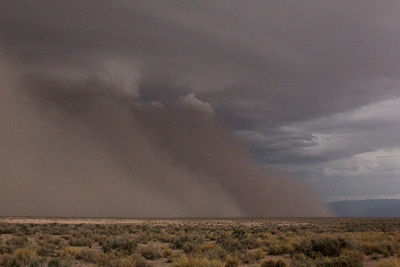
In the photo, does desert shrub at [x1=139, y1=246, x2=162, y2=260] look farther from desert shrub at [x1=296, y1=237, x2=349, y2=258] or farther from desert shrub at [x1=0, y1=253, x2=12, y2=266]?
desert shrub at [x1=296, y1=237, x2=349, y2=258]

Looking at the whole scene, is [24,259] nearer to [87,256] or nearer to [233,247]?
[87,256]

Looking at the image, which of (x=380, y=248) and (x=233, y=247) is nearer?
(x=380, y=248)

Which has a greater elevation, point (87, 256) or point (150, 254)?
point (87, 256)

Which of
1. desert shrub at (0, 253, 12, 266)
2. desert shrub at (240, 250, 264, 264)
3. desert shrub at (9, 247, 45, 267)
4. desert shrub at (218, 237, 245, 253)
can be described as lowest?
desert shrub at (218, 237, 245, 253)

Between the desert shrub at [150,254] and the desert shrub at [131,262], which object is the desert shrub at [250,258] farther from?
the desert shrub at [131,262]

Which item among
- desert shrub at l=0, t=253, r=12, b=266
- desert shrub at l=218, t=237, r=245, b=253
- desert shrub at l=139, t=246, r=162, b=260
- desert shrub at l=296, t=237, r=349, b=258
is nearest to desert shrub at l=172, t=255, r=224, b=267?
desert shrub at l=139, t=246, r=162, b=260

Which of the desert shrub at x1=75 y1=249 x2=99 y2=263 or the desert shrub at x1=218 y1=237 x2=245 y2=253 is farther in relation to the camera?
the desert shrub at x1=218 y1=237 x2=245 y2=253

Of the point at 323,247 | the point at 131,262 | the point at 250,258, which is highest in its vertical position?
the point at 323,247

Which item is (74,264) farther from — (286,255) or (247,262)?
(286,255)

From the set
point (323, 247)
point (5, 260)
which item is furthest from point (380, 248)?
point (5, 260)

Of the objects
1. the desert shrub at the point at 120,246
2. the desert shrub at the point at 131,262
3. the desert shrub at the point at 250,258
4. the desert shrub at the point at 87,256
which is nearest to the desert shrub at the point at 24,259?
the desert shrub at the point at 87,256

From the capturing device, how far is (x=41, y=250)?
635 inches

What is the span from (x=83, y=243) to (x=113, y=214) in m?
166

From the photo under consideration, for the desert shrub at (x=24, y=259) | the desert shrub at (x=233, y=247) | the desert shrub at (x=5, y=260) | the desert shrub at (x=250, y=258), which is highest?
the desert shrub at (x=24, y=259)
